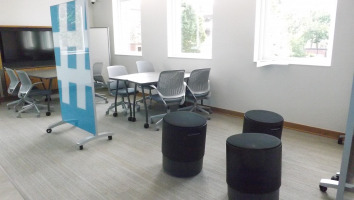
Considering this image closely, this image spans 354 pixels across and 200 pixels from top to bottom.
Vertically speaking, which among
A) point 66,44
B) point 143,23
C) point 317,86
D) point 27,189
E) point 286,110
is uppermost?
point 143,23

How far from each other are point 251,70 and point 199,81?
872 mm

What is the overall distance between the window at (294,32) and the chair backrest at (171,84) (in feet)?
4.04

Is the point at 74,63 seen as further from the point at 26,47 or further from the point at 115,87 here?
the point at 26,47

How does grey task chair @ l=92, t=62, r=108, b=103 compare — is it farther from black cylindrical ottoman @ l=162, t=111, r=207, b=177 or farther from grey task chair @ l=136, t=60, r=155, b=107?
black cylindrical ottoman @ l=162, t=111, r=207, b=177

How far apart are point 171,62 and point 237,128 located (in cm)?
222

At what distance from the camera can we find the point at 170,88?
398 cm

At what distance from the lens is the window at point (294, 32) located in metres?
3.68

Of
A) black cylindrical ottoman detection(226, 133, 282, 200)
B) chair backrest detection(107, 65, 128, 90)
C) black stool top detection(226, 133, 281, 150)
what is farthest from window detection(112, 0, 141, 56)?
black cylindrical ottoman detection(226, 133, 282, 200)

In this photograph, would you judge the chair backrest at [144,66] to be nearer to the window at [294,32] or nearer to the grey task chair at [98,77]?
the grey task chair at [98,77]

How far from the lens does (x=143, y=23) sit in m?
6.01

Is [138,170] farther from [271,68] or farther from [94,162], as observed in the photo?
[271,68]

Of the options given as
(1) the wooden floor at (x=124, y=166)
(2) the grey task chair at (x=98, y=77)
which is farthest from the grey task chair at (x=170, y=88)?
(2) the grey task chair at (x=98, y=77)

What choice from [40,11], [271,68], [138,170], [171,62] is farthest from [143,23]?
[138,170]

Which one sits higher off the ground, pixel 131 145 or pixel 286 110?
pixel 286 110
